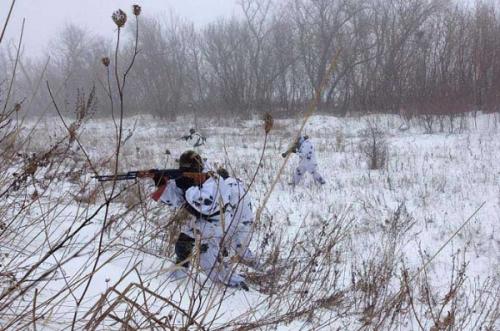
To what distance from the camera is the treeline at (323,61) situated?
16547 millimetres

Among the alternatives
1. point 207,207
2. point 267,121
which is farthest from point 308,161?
point 267,121

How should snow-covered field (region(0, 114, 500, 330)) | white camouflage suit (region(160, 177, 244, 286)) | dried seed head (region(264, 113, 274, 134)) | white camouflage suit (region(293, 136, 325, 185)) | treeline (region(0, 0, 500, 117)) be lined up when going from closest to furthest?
dried seed head (region(264, 113, 274, 134)) → snow-covered field (region(0, 114, 500, 330)) → white camouflage suit (region(160, 177, 244, 286)) → white camouflage suit (region(293, 136, 325, 185)) → treeline (region(0, 0, 500, 117))

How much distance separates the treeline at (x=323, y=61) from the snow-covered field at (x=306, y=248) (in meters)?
5.45

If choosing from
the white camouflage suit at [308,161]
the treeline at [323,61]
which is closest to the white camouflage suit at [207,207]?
the white camouflage suit at [308,161]

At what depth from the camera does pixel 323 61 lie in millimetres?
24328

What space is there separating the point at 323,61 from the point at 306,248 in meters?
21.6

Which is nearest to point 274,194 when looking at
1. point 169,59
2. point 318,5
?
point 318,5

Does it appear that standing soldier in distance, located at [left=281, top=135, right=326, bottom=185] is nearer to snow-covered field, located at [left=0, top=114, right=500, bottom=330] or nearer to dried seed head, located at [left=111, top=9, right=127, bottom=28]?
snow-covered field, located at [left=0, top=114, right=500, bottom=330]

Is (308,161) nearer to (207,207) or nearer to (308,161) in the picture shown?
(308,161)

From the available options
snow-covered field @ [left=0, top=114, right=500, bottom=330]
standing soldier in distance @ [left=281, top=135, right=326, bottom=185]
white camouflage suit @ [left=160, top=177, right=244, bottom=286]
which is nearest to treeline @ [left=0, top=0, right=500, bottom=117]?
snow-covered field @ [left=0, top=114, right=500, bottom=330]

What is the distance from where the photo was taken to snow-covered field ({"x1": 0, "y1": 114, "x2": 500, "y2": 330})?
1548 millimetres

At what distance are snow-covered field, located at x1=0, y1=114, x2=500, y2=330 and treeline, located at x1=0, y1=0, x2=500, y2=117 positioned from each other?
5449mm

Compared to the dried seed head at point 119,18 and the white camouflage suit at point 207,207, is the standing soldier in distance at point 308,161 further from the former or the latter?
the dried seed head at point 119,18

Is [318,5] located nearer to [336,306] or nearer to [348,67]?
[348,67]
